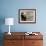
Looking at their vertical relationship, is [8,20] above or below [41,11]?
below

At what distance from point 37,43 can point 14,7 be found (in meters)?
1.46

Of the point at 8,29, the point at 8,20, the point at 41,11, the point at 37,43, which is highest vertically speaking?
the point at 41,11

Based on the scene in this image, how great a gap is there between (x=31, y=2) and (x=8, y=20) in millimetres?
1041

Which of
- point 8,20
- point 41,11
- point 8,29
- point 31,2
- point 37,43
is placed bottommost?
point 37,43

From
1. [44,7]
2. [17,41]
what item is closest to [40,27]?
[44,7]

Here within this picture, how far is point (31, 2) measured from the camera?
4.39 m

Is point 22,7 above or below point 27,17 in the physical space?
above

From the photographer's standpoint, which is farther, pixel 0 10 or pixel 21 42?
pixel 0 10

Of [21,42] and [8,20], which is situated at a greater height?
[8,20]

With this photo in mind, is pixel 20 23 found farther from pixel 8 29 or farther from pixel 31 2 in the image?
pixel 31 2

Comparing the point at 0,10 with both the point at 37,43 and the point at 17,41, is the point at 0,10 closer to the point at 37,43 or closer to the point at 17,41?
the point at 17,41

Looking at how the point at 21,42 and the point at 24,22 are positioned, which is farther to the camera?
the point at 24,22

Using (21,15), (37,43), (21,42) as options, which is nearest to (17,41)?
(21,42)

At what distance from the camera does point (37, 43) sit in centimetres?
385
